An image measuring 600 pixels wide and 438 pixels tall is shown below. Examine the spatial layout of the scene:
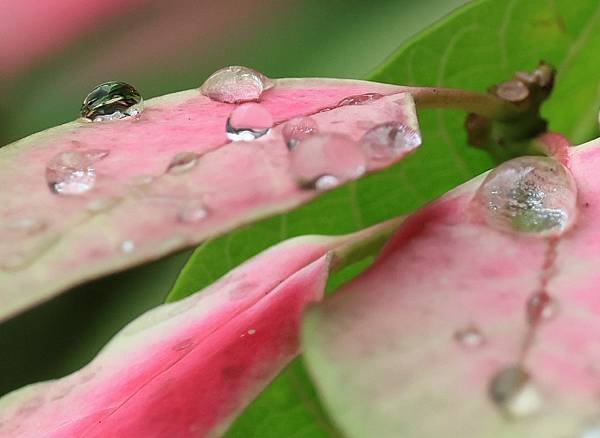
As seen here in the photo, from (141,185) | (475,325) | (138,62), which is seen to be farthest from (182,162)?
(138,62)

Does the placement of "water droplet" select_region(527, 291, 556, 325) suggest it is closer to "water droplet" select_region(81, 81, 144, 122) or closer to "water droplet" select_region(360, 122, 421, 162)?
"water droplet" select_region(360, 122, 421, 162)

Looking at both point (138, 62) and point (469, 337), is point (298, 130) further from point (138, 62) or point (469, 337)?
point (138, 62)

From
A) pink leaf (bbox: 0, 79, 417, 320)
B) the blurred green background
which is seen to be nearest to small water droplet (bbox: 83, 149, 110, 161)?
pink leaf (bbox: 0, 79, 417, 320)

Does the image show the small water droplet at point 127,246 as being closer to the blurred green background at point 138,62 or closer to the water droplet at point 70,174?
the water droplet at point 70,174

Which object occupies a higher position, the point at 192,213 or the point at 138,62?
the point at 192,213

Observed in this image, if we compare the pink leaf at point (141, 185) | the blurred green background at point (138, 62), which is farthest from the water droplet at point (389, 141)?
the blurred green background at point (138, 62)

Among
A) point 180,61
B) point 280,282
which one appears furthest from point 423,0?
point 280,282
